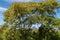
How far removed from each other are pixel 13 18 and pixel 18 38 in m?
2.39

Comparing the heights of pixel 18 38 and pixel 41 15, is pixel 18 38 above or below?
below

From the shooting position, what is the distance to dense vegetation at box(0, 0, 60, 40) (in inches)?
835

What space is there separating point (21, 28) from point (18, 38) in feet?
4.16

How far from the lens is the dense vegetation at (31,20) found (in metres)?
21.2

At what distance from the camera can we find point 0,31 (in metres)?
24.1

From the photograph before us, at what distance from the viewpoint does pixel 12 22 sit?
21625 millimetres

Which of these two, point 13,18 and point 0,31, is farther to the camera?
point 0,31

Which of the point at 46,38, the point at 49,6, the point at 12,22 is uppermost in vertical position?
the point at 49,6

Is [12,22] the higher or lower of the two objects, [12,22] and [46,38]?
the higher

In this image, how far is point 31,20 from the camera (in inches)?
827

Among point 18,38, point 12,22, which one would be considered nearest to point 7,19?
point 12,22

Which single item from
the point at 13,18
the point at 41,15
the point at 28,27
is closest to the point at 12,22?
the point at 13,18

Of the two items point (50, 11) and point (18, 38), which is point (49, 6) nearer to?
point (50, 11)

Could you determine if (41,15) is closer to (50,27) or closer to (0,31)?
(50,27)
